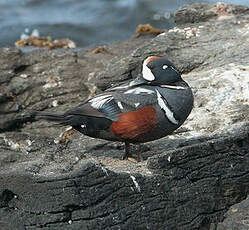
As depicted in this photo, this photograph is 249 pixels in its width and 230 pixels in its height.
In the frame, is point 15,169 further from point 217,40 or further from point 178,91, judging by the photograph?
point 217,40

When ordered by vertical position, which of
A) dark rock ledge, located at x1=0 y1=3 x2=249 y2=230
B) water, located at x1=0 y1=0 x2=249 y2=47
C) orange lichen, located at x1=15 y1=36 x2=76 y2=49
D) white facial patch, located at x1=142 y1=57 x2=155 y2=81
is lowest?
water, located at x1=0 y1=0 x2=249 y2=47

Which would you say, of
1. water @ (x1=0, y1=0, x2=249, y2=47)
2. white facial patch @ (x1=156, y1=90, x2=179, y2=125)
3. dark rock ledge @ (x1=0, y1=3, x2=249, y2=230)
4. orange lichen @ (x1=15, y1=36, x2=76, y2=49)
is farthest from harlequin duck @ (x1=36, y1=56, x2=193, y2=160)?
water @ (x1=0, y1=0, x2=249, y2=47)

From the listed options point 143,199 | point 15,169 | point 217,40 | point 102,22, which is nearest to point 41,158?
point 15,169

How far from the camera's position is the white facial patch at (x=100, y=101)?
20.9ft

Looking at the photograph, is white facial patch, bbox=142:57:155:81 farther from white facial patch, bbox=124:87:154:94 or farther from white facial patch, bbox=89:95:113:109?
white facial patch, bbox=89:95:113:109

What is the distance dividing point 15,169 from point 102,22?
32.9ft

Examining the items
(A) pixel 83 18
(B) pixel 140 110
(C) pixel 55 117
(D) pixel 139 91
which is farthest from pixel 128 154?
(A) pixel 83 18

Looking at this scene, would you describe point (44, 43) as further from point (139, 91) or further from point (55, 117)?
point (139, 91)

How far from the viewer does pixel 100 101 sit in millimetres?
6406

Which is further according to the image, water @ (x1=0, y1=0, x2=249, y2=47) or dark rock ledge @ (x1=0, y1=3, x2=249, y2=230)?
water @ (x1=0, y1=0, x2=249, y2=47)

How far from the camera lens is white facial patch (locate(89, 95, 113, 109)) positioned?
638 centimetres

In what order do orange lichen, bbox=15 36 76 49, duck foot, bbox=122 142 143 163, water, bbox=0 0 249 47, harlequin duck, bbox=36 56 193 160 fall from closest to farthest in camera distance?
harlequin duck, bbox=36 56 193 160 → duck foot, bbox=122 142 143 163 → orange lichen, bbox=15 36 76 49 → water, bbox=0 0 249 47

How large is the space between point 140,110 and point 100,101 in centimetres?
42

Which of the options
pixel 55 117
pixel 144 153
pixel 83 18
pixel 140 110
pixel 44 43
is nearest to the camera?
pixel 140 110
